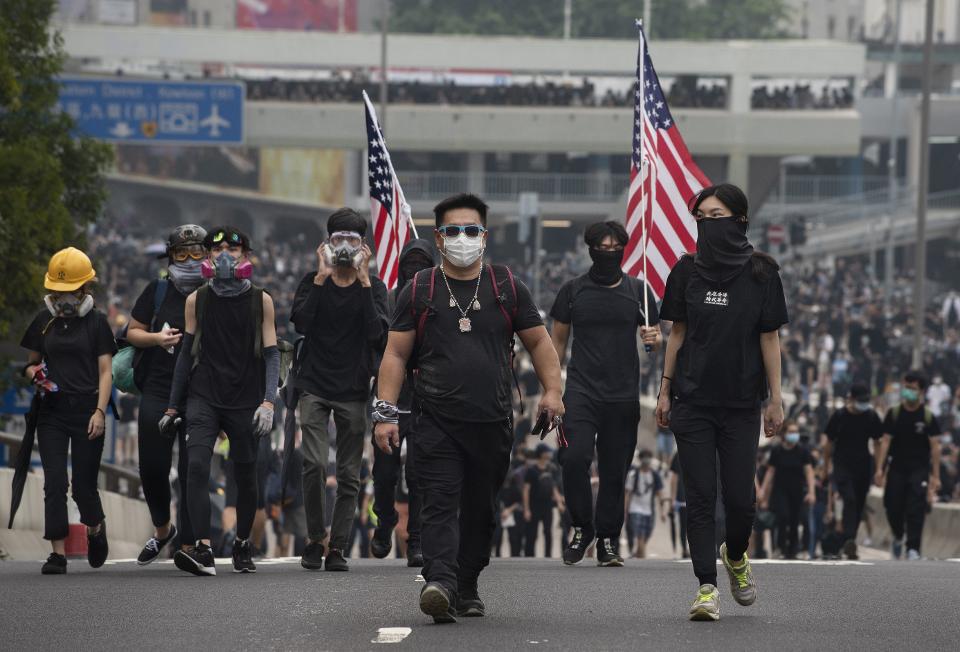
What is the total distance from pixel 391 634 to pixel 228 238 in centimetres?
341

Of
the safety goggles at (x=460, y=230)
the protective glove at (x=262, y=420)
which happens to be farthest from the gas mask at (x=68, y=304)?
the safety goggles at (x=460, y=230)

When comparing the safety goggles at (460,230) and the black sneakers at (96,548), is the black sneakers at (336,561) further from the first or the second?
the safety goggles at (460,230)

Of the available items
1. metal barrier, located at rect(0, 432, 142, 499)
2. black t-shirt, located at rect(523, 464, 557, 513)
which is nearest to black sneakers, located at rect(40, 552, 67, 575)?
metal barrier, located at rect(0, 432, 142, 499)

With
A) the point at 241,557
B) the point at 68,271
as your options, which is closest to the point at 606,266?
the point at 241,557

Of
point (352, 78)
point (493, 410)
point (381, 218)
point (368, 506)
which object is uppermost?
point (352, 78)

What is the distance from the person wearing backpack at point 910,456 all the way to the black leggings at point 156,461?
24.3 feet

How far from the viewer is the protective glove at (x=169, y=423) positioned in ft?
34.3

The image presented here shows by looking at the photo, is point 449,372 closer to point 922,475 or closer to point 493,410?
point 493,410

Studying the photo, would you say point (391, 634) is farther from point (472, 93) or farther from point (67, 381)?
point (472, 93)

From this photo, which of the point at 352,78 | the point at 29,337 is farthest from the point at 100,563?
the point at 352,78

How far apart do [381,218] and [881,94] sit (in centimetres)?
7437

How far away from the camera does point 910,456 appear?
1686cm

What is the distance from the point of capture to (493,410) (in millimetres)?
8117

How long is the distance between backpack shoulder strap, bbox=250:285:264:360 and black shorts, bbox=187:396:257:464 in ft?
1.04
